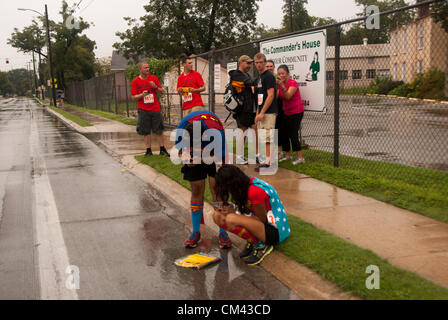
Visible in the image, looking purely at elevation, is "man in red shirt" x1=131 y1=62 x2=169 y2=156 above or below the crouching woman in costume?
above

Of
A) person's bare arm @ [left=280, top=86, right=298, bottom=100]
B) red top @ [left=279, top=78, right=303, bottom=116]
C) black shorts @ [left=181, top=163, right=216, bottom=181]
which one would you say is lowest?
black shorts @ [left=181, top=163, right=216, bottom=181]

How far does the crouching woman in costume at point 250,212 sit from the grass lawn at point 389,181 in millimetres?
2067

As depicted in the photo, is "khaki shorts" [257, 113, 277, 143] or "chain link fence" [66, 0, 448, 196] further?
"khaki shorts" [257, 113, 277, 143]

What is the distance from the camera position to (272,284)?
3.75 m

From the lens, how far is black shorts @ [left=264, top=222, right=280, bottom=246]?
165 inches

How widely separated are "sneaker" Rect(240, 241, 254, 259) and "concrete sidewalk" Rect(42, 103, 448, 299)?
0.23 meters

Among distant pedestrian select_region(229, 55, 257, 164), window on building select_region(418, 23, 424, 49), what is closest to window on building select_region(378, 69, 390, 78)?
window on building select_region(418, 23, 424, 49)

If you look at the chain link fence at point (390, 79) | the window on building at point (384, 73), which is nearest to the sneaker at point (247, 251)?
the chain link fence at point (390, 79)

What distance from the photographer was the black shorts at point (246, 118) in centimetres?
803

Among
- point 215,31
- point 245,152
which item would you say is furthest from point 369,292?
point 215,31

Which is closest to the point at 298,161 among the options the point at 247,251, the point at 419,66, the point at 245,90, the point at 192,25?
the point at 245,90

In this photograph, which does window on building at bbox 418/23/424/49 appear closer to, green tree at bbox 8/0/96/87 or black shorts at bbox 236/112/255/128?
black shorts at bbox 236/112/255/128

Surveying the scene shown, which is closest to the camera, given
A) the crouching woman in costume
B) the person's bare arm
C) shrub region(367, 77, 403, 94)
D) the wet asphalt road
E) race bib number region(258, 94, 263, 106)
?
the wet asphalt road
